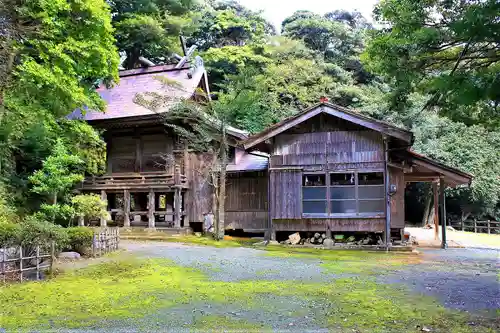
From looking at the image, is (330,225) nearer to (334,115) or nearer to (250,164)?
(334,115)

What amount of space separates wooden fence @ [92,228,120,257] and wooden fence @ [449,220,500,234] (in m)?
24.2

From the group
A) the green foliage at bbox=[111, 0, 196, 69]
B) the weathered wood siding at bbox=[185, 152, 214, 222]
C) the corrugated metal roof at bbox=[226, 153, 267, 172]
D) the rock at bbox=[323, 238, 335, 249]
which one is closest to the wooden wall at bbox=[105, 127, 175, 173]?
the weathered wood siding at bbox=[185, 152, 214, 222]

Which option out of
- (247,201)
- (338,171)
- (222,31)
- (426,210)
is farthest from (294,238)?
(222,31)

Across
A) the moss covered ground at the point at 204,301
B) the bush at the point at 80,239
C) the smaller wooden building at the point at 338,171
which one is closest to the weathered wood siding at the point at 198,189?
the smaller wooden building at the point at 338,171

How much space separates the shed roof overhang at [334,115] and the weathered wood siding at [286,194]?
1448 mm

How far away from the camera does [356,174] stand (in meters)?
15.4

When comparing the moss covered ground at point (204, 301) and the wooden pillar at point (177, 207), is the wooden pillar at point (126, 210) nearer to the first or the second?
the wooden pillar at point (177, 207)

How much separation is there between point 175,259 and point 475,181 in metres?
23.0

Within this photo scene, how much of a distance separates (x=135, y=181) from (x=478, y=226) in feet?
73.1

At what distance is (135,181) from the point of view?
20.2 metres

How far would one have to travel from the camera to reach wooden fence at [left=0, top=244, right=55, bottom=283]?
8.00 metres

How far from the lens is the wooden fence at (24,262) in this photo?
800cm

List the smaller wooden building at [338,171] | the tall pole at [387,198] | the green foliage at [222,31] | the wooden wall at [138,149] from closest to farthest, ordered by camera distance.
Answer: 1. the tall pole at [387,198]
2. the smaller wooden building at [338,171]
3. the wooden wall at [138,149]
4. the green foliage at [222,31]

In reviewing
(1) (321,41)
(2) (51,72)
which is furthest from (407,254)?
(1) (321,41)
